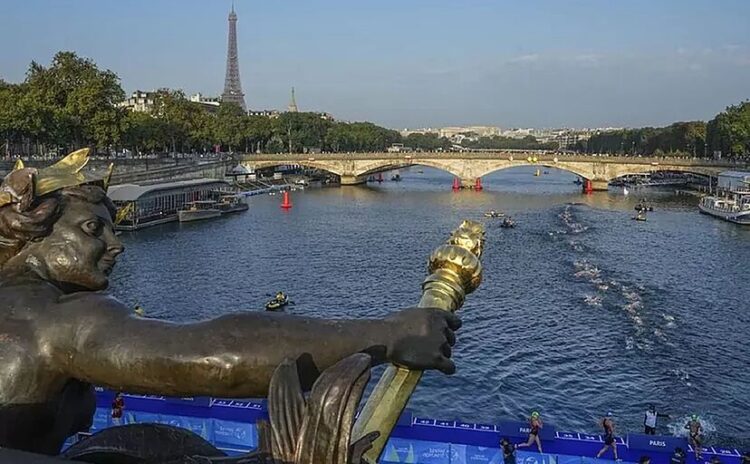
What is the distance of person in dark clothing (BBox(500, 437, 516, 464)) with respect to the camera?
37.1ft

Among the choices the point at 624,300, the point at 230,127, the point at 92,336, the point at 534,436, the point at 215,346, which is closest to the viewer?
the point at 215,346

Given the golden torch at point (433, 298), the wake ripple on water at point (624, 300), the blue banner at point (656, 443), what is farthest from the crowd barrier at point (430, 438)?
the wake ripple on water at point (624, 300)

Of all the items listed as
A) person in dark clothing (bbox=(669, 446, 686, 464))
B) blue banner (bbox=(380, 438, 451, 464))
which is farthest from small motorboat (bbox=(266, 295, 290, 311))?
person in dark clothing (bbox=(669, 446, 686, 464))

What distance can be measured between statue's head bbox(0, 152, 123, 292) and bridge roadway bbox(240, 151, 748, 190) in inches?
3004

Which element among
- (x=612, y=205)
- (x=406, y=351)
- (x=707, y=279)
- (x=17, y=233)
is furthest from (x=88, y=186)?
(x=612, y=205)

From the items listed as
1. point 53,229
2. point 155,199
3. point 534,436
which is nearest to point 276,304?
point 534,436

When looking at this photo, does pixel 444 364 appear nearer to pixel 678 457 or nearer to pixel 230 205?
pixel 678 457

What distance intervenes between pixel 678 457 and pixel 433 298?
417 inches

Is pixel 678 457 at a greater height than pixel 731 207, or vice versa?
pixel 731 207

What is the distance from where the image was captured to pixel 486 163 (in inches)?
3216

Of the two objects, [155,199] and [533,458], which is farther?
[155,199]

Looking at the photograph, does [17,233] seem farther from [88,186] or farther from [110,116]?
[110,116]

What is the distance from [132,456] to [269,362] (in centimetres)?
85

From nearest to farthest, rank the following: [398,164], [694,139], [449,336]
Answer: [449,336], [398,164], [694,139]
